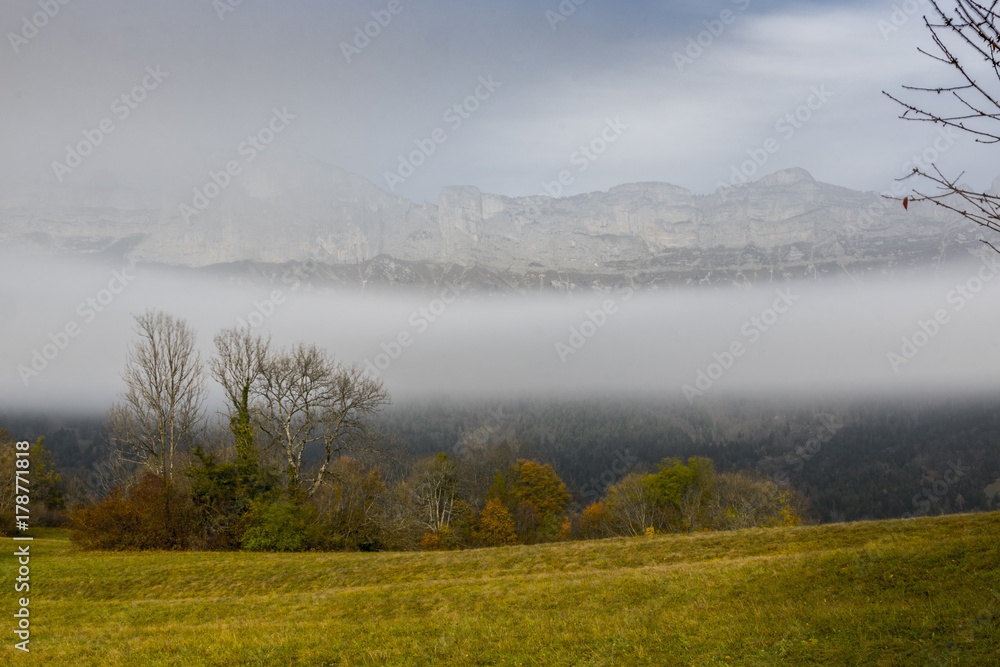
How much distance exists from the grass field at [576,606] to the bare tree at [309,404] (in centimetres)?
1396

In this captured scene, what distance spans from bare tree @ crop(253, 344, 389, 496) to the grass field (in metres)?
14.0

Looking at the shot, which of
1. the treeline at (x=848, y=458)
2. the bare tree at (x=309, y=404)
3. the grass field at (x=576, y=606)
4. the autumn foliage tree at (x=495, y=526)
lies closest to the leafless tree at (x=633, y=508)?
the autumn foliage tree at (x=495, y=526)

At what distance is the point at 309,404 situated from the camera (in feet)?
115

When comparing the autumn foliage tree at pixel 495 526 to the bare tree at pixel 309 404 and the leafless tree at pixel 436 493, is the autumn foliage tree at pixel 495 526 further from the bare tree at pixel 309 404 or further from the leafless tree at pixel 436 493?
the bare tree at pixel 309 404

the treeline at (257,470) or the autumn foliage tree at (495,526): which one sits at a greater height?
the treeline at (257,470)

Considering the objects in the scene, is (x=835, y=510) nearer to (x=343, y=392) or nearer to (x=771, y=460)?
(x=771, y=460)

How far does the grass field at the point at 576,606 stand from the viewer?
8.75 meters

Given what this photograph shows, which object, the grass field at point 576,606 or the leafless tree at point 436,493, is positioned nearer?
the grass field at point 576,606

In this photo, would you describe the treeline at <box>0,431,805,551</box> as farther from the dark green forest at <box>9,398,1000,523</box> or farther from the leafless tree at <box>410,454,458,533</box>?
the dark green forest at <box>9,398,1000,523</box>

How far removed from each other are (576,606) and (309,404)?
25795 mm

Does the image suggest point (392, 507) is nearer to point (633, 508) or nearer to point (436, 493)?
point (436, 493)

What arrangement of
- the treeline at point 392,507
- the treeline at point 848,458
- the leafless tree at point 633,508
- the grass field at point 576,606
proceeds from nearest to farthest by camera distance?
the grass field at point 576,606 → the treeline at point 392,507 → the leafless tree at point 633,508 → the treeline at point 848,458

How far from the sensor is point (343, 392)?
118 feet

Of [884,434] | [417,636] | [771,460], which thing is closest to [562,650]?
[417,636]
